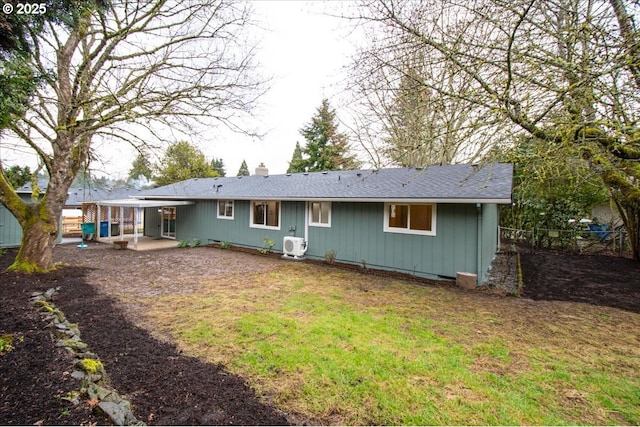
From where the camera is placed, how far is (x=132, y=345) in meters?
3.77

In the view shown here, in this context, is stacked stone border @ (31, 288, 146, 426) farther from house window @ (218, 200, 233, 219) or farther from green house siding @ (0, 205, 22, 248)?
green house siding @ (0, 205, 22, 248)

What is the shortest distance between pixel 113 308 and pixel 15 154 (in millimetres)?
4813

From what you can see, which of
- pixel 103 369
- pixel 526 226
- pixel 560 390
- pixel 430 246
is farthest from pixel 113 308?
pixel 526 226

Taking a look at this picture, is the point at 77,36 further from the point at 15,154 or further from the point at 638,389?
the point at 638,389

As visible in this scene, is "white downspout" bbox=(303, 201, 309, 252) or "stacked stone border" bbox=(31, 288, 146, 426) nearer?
"stacked stone border" bbox=(31, 288, 146, 426)

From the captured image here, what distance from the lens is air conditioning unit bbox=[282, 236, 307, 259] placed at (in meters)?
10.4

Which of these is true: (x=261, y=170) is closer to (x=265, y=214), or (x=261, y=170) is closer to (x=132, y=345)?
(x=265, y=214)

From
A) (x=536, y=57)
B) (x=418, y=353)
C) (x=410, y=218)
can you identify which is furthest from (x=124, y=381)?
(x=410, y=218)

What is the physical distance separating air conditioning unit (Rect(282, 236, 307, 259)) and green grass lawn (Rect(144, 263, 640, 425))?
3.89 metres

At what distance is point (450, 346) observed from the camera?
159 inches

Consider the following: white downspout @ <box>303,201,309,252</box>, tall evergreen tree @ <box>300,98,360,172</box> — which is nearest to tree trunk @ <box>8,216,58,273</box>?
white downspout @ <box>303,201,309,252</box>

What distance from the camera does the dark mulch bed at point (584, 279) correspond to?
6539mm

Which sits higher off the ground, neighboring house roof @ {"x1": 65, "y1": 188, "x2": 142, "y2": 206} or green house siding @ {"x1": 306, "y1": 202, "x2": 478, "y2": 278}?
neighboring house roof @ {"x1": 65, "y1": 188, "x2": 142, "y2": 206}

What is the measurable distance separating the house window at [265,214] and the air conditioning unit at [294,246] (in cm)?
116
